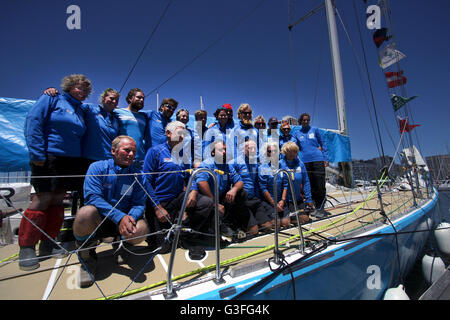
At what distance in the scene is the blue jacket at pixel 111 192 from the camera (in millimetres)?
1579

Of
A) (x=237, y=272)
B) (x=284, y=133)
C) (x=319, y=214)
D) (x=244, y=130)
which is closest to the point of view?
(x=237, y=272)

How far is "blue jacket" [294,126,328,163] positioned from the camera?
3.81m

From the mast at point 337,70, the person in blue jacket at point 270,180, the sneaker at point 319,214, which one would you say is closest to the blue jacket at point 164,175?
the person in blue jacket at point 270,180

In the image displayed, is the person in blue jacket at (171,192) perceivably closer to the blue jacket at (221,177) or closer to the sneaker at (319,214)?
the blue jacket at (221,177)

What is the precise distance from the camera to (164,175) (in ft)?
6.95

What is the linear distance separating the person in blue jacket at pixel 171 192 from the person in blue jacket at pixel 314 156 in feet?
7.75

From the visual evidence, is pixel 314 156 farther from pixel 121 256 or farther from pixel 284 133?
pixel 121 256

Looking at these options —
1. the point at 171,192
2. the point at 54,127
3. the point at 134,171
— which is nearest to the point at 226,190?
the point at 171,192

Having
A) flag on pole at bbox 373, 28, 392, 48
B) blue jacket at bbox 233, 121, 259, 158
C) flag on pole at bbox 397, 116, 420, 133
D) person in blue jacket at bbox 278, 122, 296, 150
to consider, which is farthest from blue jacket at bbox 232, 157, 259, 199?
flag on pole at bbox 373, 28, 392, 48

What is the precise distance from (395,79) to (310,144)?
6877 mm
